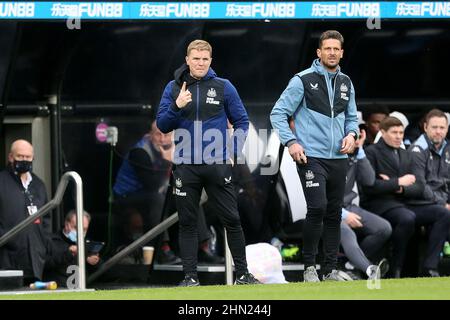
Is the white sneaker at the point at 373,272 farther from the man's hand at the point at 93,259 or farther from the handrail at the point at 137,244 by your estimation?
the man's hand at the point at 93,259

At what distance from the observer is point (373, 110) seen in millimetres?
16047

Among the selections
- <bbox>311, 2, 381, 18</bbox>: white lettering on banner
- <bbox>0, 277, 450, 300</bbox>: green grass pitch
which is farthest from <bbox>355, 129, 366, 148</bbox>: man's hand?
<bbox>0, 277, 450, 300</bbox>: green grass pitch

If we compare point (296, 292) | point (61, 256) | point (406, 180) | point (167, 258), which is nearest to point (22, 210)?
point (61, 256)

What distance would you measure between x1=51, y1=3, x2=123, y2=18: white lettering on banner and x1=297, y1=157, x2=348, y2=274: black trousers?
2.38 m

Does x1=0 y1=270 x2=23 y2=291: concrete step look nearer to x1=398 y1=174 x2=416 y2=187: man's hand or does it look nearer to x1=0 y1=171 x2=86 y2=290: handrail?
x1=0 y1=171 x2=86 y2=290: handrail

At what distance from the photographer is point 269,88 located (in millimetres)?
15453

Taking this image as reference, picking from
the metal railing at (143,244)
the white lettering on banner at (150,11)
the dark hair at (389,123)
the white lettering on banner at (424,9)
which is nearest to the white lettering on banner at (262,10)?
the white lettering on banner at (150,11)

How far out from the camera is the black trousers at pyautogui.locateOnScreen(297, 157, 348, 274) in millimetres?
12367

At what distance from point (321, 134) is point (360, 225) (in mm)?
2652

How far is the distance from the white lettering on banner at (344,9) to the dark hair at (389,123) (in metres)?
1.19

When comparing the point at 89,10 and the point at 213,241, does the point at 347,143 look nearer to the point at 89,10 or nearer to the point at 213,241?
the point at 89,10

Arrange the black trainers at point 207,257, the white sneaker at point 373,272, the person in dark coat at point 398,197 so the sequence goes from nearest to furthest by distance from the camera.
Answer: the white sneaker at point 373,272
the person in dark coat at point 398,197
the black trainers at point 207,257

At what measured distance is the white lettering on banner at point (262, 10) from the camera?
14.1 meters
